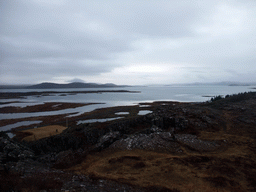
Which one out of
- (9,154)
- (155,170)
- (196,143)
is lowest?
(155,170)

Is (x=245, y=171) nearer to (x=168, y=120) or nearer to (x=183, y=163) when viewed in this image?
(x=183, y=163)

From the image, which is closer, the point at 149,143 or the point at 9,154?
the point at 9,154

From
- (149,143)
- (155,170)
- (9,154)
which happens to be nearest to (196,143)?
(149,143)

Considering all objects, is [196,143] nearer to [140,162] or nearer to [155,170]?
[155,170]

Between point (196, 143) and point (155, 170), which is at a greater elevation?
point (196, 143)

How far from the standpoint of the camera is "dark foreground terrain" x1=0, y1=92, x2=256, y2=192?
9.70 metres

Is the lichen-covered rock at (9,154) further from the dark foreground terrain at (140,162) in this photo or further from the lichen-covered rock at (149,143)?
the lichen-covered rock at (149,143)

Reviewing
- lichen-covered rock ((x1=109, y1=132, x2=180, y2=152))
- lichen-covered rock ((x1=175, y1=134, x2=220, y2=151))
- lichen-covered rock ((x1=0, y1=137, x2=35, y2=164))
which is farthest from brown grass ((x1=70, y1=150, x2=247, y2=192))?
lichen-covered rock ((x1=0, y1=137, x2=35, y2=164))

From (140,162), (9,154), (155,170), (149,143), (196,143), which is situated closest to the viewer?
(155,170)

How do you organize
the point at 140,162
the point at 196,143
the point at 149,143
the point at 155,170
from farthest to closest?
the point at 196,143
the point at 149,143
the point at 140,162
the point at 155,170

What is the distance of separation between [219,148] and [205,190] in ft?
27.4

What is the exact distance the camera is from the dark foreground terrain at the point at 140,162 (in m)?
9.70

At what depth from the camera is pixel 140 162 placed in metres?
13.2

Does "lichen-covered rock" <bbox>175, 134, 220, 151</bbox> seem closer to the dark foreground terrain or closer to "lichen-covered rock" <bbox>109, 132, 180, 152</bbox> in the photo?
the dark foreground terrain
